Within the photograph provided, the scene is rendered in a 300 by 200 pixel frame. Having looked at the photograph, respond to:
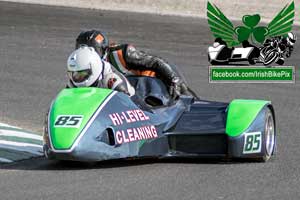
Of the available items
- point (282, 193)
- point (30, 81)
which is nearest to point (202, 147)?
point (282, 193)

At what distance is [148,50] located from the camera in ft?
61.0

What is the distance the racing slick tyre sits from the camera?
9.55 m

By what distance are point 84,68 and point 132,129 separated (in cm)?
A: 82

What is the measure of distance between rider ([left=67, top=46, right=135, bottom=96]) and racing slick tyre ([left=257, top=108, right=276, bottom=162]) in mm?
1329

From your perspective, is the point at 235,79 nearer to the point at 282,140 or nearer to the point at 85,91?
the point at 282,140

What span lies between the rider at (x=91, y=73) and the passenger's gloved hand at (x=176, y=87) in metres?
0.64

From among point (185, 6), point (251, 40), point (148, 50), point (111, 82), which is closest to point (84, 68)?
point (111, 82)

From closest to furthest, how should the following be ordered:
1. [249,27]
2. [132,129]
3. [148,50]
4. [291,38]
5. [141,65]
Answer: [132,129]
[141,65]
[148,50]
[291,38]
[249,27]

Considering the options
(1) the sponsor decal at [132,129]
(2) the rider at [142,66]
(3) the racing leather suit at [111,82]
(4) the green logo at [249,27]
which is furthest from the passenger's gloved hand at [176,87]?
(4) the green logo at [249,27]

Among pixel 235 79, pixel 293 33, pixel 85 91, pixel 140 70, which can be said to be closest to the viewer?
pixel 85 91

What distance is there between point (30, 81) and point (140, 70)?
515 cm

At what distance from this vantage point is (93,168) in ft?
29.8

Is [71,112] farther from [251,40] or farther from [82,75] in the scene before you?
[251,40]

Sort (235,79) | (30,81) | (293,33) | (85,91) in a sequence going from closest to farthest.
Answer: (85,91)
(30,81)
(235,79)
(293,33)
